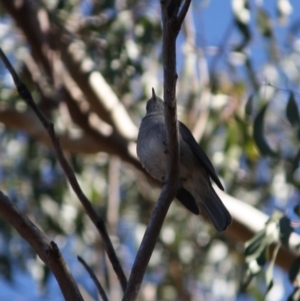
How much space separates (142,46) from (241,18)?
1.15 m

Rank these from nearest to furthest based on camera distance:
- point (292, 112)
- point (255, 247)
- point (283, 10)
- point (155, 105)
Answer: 1. point (255, 247)
2. point (292, 112)
3. point (155, 105)
4. point (283, 10)

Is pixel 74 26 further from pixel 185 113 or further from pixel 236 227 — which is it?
pixel 236 227

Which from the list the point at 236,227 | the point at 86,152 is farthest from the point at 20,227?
the point at 86,152

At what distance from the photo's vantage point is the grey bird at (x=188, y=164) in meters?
3.77

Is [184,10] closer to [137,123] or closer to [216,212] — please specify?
[216,212]

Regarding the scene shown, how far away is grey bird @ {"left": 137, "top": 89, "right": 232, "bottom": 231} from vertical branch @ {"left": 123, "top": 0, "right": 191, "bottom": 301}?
1.20 m

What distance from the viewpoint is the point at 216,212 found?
3.76m

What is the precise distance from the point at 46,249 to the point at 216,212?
165 cm

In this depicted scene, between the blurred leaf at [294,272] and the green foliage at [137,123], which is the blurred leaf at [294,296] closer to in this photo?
the blurred leaf at [294,272]

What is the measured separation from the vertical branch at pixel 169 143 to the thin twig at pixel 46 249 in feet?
0.58

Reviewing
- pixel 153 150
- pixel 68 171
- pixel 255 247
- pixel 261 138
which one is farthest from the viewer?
pixel 261 138

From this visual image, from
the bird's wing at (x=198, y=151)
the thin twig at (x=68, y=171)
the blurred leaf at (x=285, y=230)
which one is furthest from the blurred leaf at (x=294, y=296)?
the thin twig at (x=68, y=171)

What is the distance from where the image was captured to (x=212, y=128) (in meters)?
6.11

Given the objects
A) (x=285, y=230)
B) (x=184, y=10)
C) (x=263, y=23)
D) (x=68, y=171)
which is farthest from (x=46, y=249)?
(x=263, y=23)
